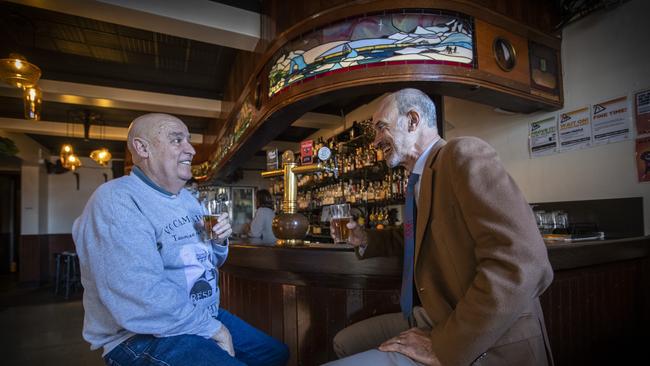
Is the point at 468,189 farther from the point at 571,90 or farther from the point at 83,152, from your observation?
the point at 83,152

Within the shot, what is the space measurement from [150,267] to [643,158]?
3.47 meters

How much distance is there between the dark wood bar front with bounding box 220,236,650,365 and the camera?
1.68m

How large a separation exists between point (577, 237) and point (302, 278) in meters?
1.98

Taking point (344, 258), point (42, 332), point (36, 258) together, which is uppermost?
point (344, 258)

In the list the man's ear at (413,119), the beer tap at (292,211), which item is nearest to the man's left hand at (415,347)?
the man's ear at (413,119)

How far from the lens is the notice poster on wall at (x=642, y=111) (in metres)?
2.63

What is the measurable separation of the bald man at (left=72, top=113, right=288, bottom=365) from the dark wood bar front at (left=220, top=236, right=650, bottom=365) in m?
0.49

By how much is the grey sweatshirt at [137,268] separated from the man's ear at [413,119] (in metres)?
1.01

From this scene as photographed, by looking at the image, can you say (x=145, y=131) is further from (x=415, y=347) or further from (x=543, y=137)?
(x=543, y=137)

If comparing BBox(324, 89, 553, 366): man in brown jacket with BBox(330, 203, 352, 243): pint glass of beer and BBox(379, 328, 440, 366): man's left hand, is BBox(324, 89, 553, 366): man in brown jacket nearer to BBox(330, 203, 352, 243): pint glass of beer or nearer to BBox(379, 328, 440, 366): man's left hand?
BBox(379, 328, 440, 366): man's left hand

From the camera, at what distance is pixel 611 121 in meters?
2.86

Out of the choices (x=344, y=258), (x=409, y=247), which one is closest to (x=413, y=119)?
(x=409, y=247)

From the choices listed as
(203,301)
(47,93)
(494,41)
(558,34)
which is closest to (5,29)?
(47,93)

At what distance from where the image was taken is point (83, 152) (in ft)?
35.0
